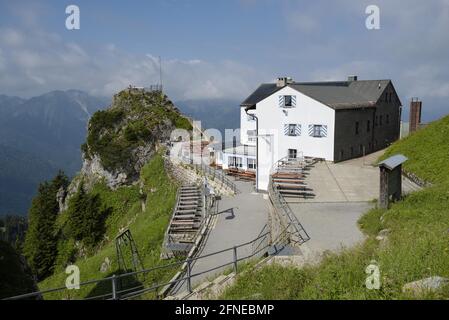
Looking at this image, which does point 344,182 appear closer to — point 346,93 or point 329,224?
point 329,224

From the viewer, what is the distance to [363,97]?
3703cm

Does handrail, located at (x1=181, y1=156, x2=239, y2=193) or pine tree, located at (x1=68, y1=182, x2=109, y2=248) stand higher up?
handrail, located at (x1=181, y1=156, x2=239, y2=193)

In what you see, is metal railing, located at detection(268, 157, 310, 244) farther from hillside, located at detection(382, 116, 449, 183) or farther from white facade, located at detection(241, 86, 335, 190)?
white facade, located at detection(241, 86, 335, 190)

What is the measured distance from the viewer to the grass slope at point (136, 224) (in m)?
22.6

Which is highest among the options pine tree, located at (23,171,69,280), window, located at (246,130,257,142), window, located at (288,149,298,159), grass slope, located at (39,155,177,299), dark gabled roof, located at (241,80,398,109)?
dark gabled roof, located at (241,80,398,109)

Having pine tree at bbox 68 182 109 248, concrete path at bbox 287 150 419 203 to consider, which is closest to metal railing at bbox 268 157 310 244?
concrete path at bbox 287 150 419 203

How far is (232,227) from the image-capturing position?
748 inches

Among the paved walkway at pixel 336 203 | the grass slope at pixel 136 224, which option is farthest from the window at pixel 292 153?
the grass slope at pixel 136 224

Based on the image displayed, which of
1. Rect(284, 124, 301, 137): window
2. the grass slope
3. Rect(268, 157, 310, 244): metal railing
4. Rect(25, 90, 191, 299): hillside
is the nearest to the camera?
Rect(268, 157, 310, 244): metal railing

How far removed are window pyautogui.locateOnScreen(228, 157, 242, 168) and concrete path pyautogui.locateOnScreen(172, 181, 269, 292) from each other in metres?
9.78

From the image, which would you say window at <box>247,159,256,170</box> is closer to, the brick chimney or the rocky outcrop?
the brick chimney

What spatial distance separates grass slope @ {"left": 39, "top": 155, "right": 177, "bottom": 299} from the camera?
22625mm

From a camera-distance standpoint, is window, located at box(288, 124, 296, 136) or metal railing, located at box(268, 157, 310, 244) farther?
window, located at box(288, 124, 296, 136)

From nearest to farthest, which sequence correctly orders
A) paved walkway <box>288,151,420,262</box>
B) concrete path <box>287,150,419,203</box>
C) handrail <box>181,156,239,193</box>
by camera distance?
paved walkway <box>288,151,420,262</box> → concrete path <box>287,150,419,203</box> → handrail <box>181,156,239,193</box>
